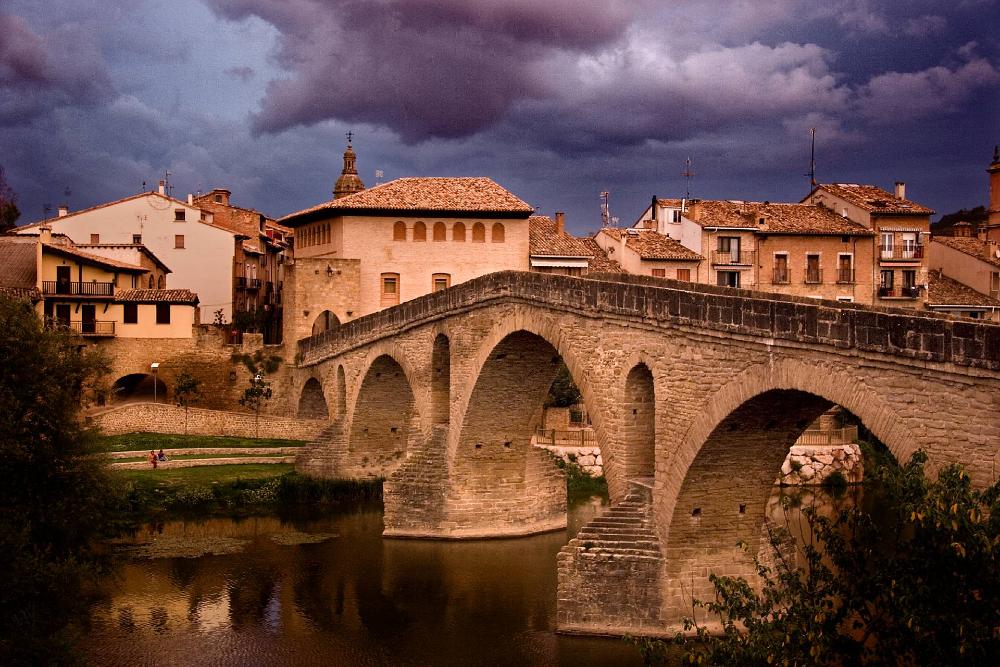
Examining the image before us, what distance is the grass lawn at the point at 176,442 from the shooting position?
40500mm

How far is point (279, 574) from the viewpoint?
2694cm

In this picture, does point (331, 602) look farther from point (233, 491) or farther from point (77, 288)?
point (77, 288)

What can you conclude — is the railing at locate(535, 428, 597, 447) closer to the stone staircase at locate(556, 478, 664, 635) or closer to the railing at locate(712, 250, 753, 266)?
the railing at locate(712, 250, 753, 266)

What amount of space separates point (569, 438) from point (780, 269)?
48.5 feet

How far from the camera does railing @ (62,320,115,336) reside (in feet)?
152

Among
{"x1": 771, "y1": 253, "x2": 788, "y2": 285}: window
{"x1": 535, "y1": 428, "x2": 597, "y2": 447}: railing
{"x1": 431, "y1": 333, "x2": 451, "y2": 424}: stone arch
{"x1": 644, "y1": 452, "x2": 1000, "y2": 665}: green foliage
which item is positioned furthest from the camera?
{"x1": 771, "y1": 253, "x2": 788, "y2": 285}: window

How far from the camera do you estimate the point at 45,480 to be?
63.5ft

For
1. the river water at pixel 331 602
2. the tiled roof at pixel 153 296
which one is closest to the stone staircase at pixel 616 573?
the river water at pixel 331 602

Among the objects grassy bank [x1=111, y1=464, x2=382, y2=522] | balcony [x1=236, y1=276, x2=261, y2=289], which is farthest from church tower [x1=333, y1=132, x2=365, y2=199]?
grassy bank [x1=111, y1=464, x2=382, y2=522]

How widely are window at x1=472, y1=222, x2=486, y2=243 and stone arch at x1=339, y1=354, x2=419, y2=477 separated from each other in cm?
1047

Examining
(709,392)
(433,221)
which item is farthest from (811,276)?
(709,392)

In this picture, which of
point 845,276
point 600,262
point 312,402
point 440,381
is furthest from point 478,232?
point 845,276

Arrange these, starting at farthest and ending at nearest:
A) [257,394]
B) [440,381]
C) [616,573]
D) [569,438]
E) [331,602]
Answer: [257,394] < [569,438] < [440,381] < [331,602] < [616,573]

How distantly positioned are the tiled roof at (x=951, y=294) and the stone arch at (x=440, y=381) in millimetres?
27855
